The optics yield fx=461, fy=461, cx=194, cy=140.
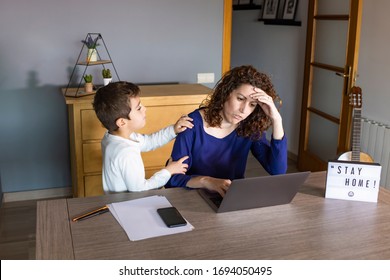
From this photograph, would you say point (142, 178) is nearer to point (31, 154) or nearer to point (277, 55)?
point (31, 154)

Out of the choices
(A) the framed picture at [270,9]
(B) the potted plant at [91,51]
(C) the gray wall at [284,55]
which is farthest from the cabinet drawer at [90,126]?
(A) the framed picture at [270,9]

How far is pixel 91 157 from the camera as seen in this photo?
10.2 feet

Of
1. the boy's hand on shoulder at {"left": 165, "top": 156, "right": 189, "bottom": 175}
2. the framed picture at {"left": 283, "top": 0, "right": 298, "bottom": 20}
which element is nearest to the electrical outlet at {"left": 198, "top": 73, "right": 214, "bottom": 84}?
the framed picture at {"left": 283, "top": 0, "right": 298, "bottom": 20}

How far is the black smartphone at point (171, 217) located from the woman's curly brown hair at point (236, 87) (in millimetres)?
555

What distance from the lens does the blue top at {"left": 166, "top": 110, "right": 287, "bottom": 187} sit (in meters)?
1.97

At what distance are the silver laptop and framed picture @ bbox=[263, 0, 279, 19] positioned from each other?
3.40 m

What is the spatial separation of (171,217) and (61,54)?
7.49 ft

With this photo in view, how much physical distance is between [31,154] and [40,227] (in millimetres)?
2209

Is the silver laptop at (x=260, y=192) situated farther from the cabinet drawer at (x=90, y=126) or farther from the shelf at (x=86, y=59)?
the shelf at (x=86, y=59)

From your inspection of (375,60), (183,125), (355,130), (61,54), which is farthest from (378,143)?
(61,54)

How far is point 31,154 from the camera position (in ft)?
11.6

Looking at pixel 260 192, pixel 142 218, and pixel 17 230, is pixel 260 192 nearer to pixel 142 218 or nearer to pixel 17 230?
pixel 142 218
